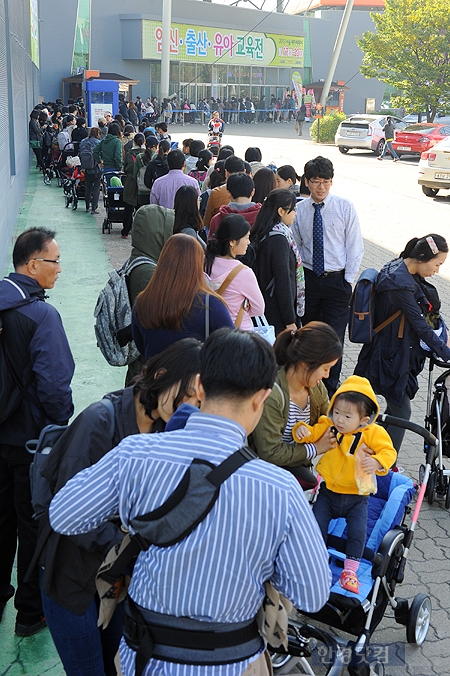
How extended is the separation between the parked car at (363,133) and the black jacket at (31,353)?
2837 cm

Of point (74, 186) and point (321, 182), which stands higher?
point (321, 182)

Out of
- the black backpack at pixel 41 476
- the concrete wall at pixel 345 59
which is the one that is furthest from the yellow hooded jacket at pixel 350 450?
the concrete wall at pixel 345 59

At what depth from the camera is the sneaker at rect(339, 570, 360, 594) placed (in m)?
3.21

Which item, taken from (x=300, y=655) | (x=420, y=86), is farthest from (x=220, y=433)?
(x=420, y=86)

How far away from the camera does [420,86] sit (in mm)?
34781

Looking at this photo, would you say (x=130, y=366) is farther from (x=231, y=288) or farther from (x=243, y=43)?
(x=243, y=43)

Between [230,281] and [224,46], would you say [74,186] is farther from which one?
[224,46]

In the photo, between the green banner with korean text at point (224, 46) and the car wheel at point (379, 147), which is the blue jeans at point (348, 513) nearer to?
the car wheel at point (379, 147)

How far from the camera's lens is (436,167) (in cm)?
1861

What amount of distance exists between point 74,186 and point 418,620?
13.9 metres

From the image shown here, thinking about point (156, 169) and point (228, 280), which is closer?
point (228, 280)

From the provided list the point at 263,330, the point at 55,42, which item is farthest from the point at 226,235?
the point at 55,42

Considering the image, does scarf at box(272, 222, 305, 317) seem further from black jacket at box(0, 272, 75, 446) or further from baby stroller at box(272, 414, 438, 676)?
black jacket at box(0, 272, 75, 446)

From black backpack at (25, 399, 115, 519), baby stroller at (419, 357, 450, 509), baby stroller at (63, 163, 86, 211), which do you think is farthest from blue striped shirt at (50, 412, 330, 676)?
baby stroller at (63, 163, 86, 211)
